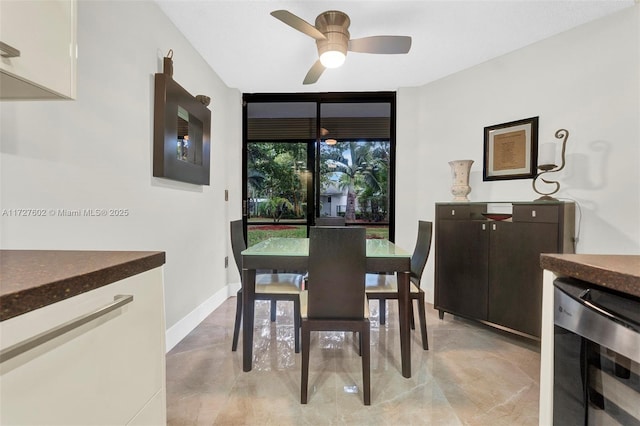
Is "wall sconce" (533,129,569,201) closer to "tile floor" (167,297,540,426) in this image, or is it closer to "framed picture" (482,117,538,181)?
"framed picture" (482,117,538,181)

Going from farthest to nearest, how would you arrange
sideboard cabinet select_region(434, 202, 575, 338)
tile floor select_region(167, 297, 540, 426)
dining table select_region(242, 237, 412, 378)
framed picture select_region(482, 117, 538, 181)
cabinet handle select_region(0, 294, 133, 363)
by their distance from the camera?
framed picture select_region(482, 117, 538, 181), sideboard cabinet select_region(434, 202, 575, 338), dining table select_region(242, 237, 412, 378), tile floor select_region(167, 297, 540, 426), cabinet handle select_region(0, 294, 133, 363)

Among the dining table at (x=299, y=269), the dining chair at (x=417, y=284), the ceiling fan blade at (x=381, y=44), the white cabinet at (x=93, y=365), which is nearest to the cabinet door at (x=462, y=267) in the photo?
the dining chair at (x=417, y=284)

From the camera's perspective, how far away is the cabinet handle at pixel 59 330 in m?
0.45

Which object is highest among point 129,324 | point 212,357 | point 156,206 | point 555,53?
point 555,53

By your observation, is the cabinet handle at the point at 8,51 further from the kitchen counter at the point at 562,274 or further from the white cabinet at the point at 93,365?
the kitchen counter at the point at 562,274

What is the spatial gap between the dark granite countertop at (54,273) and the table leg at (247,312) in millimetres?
1005

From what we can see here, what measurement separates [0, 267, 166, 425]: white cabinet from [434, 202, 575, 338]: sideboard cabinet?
8.17 ft

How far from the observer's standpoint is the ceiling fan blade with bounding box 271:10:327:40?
5.53 feet

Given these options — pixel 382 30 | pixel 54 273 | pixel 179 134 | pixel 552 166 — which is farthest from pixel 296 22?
pixel 552 166

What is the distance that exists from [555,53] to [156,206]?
3494mm

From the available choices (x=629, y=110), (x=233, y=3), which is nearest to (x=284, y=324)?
(x=233, y=3)

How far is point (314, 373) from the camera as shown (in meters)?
1.86

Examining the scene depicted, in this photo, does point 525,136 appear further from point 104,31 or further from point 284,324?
point 104,31

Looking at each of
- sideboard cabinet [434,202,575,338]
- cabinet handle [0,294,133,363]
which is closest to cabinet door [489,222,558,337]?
sideboard cabinet [434,202,575,338]
